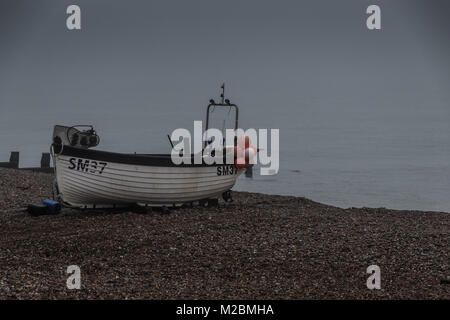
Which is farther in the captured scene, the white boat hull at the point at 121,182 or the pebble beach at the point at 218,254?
the white boat hull at the point at 121,182

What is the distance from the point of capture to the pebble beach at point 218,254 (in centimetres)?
1069

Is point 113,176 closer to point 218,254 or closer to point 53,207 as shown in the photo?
point 53,207

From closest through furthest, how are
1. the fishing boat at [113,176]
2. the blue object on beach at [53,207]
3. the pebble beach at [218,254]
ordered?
the pebble beach at [218,254] < the fishing boat at [113,176] < the blue object on beach at [53,207]

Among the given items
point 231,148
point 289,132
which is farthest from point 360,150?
point 231,148

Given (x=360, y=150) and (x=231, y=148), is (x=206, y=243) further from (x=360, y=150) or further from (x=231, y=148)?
(x=360, y=150)

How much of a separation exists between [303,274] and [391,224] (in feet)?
23.3

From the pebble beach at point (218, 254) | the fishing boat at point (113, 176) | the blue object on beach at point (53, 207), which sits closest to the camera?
the pebble beach at point (218, 254)

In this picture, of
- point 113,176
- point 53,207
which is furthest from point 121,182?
point 53,207

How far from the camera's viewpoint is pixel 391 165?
5691 cm

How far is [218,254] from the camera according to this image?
13.1m

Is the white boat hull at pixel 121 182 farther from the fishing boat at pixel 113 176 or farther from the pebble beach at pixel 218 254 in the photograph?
the pebble beach at pixel 218 254

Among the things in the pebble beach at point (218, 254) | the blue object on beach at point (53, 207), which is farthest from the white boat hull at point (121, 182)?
the blue object on beach at point (53, 207)

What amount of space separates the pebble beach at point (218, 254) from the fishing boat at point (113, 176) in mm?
485

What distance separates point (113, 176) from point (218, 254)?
16.8 ft
